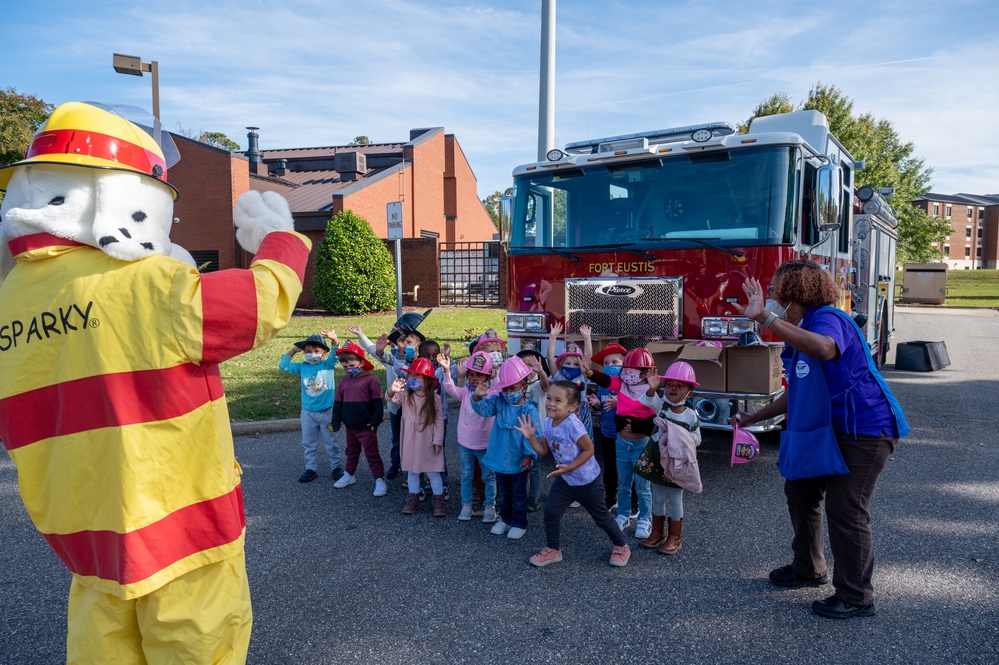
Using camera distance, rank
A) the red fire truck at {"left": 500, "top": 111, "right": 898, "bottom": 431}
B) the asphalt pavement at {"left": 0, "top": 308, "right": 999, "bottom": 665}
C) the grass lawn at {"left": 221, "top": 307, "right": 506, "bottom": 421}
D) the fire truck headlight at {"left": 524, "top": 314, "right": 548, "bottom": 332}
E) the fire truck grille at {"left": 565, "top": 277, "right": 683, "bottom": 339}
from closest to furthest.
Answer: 1. the asphalt pavement at {"left": 0, "top": 308, "right": 999, "bottom": 665}
2. the red fire truck at {"left": 500, "top": 111, "right": 898, "bottom": 431}
3. the fire truck grille at {"left": 565, "top": 277, "right": 683, "bottom": 339}
4. the fire truck headlight at {"left": 524, "top": 314, "right": 548, "bottom": 332}
5. the grass lawn at {"left": 221, "top": 307, "right": 506, "bottom": 421}

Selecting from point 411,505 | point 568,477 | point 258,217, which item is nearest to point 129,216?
Answer: point 258,217

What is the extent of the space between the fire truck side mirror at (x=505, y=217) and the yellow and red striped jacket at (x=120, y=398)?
4772 millimetres

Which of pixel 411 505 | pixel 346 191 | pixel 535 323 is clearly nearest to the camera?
pixel 411 505

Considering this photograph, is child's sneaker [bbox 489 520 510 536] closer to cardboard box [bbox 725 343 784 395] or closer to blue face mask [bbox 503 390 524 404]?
blue face mask [bbox 503 390 524 404]

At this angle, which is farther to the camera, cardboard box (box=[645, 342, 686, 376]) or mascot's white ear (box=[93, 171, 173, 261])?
cardboard box (box=[645, 342, 686, 376])

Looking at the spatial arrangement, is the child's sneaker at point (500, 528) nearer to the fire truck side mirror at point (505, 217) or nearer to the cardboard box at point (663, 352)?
the cardboard box at point (663, 352)

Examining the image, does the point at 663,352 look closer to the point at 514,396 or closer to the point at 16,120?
the point at 514,396

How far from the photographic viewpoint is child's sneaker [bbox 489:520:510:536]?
15.1 ft

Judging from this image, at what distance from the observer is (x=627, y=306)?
5.87 meters

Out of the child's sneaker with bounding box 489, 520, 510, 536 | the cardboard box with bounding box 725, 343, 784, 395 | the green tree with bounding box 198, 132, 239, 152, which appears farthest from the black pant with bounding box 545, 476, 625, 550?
the green tree with bounding box 198, 132, 239, 152

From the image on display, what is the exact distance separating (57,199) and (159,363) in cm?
64

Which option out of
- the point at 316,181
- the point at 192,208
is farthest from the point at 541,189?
the point at 316,181

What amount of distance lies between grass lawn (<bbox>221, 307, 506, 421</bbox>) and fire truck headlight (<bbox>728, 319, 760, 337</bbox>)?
4769mm

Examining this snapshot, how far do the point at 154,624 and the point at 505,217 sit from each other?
5327 millimetres
